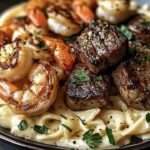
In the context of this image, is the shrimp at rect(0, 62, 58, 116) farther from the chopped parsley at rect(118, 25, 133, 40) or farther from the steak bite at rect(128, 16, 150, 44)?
the steak bite at rect(128, 16, 150, 44)

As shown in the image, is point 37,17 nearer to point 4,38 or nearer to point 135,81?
point 4,38

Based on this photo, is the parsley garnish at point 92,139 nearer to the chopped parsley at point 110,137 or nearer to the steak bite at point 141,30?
the chopped parsley at point 110,137

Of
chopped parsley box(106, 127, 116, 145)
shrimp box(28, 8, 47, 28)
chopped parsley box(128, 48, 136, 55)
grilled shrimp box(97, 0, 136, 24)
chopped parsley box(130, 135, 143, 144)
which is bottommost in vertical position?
chopped parsley box(130, 135, 143, 144)

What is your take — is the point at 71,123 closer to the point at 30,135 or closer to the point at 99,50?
the point at 30,135

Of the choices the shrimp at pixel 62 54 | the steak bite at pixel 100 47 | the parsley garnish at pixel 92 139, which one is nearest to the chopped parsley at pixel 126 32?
the steak bite at pixel 100 47

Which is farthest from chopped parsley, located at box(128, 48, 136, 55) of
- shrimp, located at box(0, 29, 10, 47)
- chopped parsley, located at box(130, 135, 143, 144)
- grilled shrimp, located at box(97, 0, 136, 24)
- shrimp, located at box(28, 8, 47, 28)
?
shrimp, located at box(0, 29, 10, 47)

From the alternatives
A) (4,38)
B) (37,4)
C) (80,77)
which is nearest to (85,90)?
(80,77)
